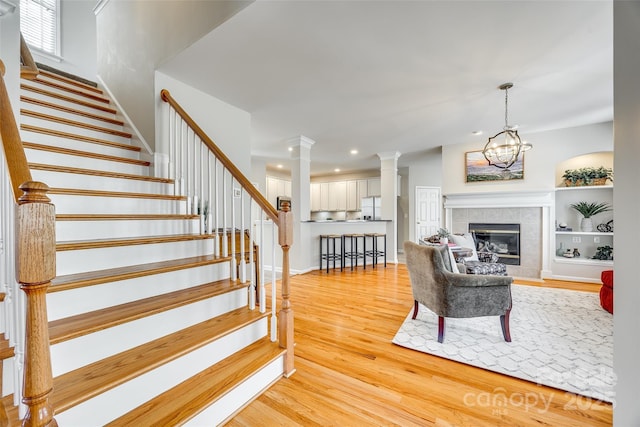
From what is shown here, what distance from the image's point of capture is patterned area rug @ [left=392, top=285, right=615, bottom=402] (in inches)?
74.6

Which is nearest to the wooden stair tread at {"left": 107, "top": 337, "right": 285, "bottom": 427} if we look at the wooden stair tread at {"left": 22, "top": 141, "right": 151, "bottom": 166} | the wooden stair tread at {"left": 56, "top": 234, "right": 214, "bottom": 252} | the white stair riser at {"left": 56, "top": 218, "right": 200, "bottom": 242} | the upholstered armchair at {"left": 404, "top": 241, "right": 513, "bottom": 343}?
the wooden stair tread at {"left": 56, "top": 234, "right": 214, "bottom": 252}

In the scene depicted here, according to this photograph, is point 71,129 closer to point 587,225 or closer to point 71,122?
point 71,122

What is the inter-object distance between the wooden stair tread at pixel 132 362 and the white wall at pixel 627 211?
2018mm

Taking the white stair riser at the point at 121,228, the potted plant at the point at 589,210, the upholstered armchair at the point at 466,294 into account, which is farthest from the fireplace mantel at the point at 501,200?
the white stair riser at the point at 121,228

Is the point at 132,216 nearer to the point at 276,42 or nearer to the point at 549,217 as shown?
the point at 276,42

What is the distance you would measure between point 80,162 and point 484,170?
245 inches

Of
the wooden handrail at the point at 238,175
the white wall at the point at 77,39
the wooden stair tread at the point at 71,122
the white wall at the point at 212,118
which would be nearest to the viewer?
the wooden handrail at the point at 238,175

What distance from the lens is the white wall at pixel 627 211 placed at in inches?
45.5

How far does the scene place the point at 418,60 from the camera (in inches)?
103

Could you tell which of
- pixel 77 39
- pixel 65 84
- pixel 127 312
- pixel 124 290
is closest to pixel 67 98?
pixel 65 84

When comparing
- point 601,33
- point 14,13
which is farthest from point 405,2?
point 14,13

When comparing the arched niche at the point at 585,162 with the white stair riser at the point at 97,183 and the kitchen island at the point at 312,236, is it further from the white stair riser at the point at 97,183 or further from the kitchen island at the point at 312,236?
the white stair riser at the point at 97,183

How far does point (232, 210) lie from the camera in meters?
2.15

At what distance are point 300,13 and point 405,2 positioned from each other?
2.56 ft
